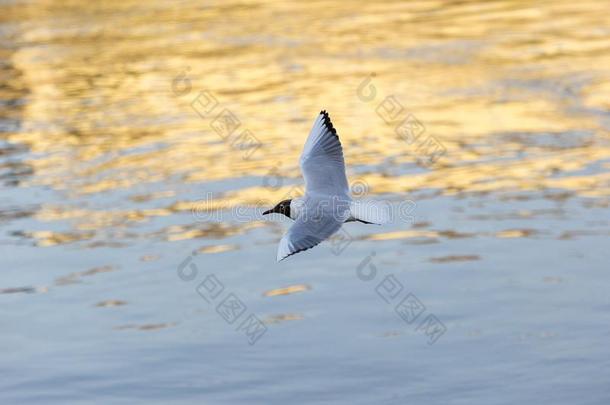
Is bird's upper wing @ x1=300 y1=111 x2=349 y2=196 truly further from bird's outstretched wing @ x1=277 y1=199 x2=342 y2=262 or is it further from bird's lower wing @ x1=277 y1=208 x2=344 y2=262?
bird's lower wing @ x1=277 y1=208 x2=344 y2=262

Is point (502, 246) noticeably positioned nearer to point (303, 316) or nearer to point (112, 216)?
point (303, 316)

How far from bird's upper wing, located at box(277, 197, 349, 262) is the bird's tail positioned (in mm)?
82

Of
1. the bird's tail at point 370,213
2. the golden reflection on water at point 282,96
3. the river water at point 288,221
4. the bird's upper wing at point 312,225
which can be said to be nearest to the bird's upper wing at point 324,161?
the bird's upper wing at point 312,225

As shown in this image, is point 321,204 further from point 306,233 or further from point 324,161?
point 324,161

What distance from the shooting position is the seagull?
34.4 ft

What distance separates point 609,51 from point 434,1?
7.01 m

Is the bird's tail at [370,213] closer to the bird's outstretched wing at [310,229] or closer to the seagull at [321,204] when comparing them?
the seagull at [321,204]

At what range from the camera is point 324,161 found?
12.2 meters

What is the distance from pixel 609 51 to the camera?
23.8 metres

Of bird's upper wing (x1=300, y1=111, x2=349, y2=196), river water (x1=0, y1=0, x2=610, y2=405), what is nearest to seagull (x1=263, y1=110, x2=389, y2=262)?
bird's upper wing (x1=300, y1=111, x2=349, y2=196)

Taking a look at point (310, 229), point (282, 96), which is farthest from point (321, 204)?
point (282, 96)

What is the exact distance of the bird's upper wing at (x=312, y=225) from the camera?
1034cm

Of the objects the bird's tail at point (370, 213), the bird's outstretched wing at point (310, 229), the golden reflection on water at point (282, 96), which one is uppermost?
the golden reflection on water at point (282, 96)

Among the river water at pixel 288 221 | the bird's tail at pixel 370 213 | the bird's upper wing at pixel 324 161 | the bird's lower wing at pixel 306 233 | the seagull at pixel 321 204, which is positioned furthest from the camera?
the river water at pixel 288 221
